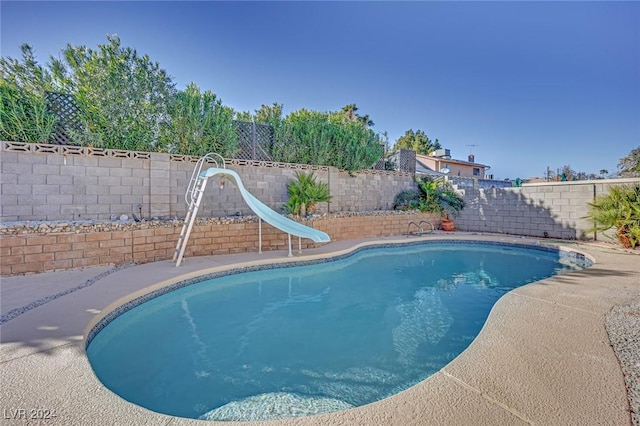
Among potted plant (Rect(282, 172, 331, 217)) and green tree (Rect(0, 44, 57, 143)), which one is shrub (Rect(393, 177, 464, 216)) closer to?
potted plant (Rect(282, 172, 331, 217))

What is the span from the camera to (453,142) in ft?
90.9

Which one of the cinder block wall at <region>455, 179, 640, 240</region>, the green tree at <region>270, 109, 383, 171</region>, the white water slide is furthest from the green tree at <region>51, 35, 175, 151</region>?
the cinder block wall at <region>455, 179, 640, 240</region>

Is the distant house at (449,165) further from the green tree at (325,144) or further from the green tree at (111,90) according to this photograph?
the green tree at (111,90)

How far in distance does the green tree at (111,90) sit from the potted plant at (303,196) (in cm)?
410

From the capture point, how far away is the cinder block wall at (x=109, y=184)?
5.62 m

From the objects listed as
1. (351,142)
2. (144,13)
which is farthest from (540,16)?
(144,13)

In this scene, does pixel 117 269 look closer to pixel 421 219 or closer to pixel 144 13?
pixel 144 13

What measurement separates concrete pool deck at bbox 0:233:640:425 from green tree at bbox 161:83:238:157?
475 centimetres

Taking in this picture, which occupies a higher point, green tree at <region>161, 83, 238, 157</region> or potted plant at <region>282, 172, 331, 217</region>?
green tree at <region>161, 83, 238, 157</region>

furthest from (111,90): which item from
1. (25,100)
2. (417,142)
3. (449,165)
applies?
(417,142)

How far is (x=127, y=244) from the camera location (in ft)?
19.4

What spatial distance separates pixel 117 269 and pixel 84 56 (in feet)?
17.4

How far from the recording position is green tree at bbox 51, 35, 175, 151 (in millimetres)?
6730

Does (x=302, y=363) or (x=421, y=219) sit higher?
(x=421, y=219)
